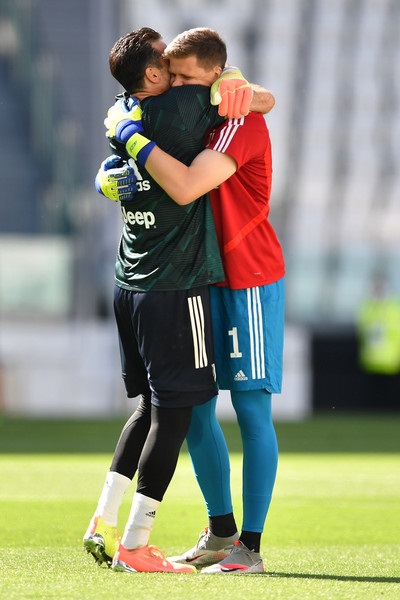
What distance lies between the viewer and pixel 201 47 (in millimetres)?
3338

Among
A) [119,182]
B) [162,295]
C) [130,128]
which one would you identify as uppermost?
[130,128]

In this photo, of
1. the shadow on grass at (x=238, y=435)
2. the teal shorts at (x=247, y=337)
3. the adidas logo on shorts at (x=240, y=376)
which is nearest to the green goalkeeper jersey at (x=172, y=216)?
the teal shorts at (x=247, y=337)

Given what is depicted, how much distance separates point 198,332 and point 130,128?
57 centimetres

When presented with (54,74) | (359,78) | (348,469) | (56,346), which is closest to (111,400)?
(56,346)

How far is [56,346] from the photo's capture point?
12.9 meters

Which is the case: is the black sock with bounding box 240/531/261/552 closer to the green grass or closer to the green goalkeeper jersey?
the green grass

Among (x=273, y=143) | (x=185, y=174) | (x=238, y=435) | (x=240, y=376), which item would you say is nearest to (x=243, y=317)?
(x=240, y=376)

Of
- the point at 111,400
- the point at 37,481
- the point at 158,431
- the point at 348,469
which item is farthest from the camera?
the point at 111,400

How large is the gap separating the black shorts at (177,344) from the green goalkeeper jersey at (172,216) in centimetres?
4

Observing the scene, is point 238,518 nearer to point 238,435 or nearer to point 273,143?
point 238,435

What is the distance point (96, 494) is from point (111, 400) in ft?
23.7

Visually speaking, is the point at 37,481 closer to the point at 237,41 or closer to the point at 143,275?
the point at 143,275

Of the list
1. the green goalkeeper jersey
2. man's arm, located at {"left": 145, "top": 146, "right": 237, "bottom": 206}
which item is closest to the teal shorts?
the green goalkeeper jersey

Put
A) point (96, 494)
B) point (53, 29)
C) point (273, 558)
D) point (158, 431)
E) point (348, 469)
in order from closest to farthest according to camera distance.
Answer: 1. point (158, 431)
2. point (273, 558)
3. point (96, 494)
4. point (348, 469)
5. point (53, 29)
